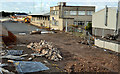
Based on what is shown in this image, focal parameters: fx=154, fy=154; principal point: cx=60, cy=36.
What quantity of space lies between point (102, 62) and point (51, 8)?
38.4 metres

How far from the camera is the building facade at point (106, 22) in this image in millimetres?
23812

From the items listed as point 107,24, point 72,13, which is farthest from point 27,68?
point 72,13

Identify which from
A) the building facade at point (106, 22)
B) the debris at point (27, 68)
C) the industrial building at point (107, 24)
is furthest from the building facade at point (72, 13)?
the debris at point (27, 68)

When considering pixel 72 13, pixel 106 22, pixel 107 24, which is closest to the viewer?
pixel 107 24

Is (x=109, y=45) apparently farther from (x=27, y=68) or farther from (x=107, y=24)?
(x=27, y=68)

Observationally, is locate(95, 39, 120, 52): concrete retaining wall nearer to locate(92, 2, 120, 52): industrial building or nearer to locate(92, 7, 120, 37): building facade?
locate(92, 2, 120, 52): industrial building

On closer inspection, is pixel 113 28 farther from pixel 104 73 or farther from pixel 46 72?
pixel 46 72

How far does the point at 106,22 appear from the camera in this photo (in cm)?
2575

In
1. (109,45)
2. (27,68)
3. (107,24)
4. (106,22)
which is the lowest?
(27,68)

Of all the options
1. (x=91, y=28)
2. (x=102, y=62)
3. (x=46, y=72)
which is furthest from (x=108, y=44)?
(x=91, y=28)

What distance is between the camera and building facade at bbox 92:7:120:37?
23812mm

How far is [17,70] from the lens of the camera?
8.98 m

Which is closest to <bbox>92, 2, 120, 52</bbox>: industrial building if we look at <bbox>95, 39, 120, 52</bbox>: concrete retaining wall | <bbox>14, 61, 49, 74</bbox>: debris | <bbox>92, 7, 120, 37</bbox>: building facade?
<bbox>92, 7, 120, 37</bbox>: building facade

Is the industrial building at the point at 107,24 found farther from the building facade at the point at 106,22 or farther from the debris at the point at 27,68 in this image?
the debris at the point at 27,68
